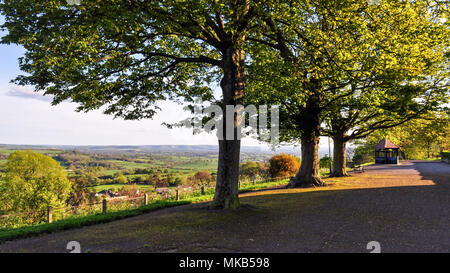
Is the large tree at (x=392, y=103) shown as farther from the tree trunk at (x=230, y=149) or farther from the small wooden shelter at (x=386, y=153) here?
the small wooden shelter at (x=386, y=153)

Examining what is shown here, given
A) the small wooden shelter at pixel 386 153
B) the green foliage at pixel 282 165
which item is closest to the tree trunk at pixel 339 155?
the green foliage at pixel 282 165

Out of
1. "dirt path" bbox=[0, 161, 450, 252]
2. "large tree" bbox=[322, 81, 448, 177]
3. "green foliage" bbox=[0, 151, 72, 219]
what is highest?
"large tree" bbox=[322, 81, 448, 177]

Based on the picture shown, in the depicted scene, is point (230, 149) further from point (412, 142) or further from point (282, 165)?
point (412, 142)

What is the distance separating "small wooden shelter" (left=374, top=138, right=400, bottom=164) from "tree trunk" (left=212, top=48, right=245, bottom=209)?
38693 millimetres

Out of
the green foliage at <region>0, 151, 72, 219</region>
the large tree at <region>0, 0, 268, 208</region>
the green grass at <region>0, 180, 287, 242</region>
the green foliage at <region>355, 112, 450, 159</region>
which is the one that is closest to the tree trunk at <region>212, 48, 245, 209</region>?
the large tree at <region>0, 0, 268, 208</region>

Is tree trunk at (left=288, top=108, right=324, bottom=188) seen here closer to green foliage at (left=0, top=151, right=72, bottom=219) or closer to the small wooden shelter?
green foliage at (left=0, top=151, right=72, bottom=219)

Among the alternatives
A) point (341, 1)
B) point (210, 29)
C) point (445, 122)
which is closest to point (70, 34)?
point (210, 29)

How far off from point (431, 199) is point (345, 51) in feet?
27.3

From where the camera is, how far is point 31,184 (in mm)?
32312

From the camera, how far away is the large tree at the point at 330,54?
38.9 ft

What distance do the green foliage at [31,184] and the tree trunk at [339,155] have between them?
103 ft

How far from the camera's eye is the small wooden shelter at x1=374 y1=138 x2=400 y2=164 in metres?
42.1

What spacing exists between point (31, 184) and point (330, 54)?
36167mm

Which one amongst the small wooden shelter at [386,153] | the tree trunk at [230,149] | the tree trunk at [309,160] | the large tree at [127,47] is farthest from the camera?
the small wooden shelter at [386,153]
